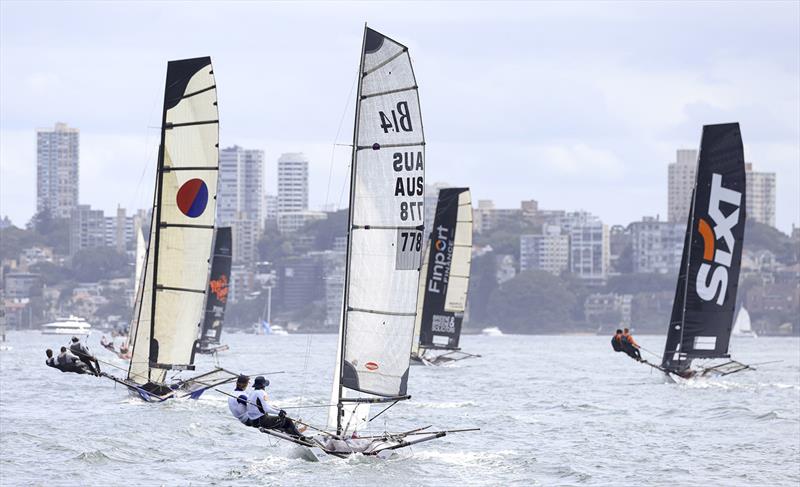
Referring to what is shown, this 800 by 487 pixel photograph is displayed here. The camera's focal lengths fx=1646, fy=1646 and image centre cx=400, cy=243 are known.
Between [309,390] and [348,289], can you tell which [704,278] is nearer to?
[309,390]

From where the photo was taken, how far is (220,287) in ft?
235

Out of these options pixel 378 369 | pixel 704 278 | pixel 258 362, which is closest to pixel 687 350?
pixel 704 278

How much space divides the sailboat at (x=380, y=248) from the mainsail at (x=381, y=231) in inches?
0.7

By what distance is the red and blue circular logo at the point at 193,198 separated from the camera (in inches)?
1441

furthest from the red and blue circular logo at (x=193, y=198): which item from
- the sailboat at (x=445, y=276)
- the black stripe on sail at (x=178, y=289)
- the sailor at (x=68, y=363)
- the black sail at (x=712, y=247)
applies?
the sailboat at (x=445, y=276)

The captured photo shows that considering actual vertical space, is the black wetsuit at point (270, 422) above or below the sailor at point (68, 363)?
below

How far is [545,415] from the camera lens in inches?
1742

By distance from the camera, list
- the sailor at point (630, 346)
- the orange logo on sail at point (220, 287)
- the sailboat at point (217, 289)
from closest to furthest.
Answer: the sailor at point (630, 346), the sailboat at point (217, 289), the orange logo on sail at point (220, 287)

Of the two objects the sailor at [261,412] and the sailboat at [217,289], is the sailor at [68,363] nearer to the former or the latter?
the sailor at [261,412]

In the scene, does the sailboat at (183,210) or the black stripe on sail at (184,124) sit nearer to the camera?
the black stripe on sail at (184,124)

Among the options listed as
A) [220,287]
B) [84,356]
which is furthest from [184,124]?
[220,287]

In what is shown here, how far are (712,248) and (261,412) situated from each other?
2518 cm

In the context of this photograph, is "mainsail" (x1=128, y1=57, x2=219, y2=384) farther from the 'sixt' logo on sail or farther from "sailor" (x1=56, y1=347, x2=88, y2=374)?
the 'sixt' logo on sail

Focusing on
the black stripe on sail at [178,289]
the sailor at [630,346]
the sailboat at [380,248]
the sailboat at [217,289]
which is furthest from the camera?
the sailboat at [217,289]
